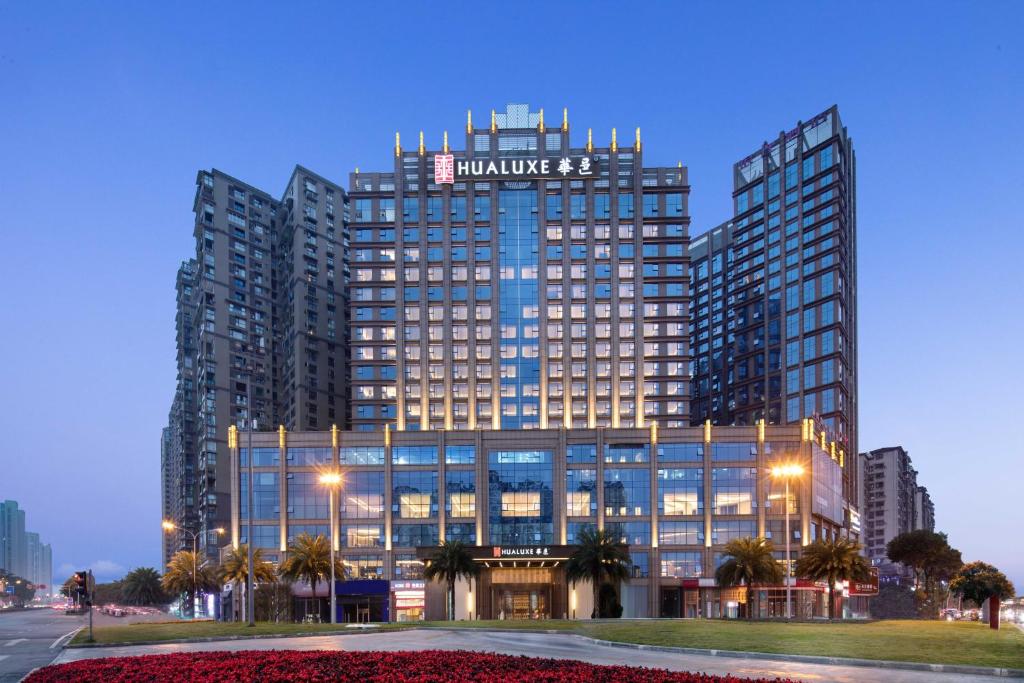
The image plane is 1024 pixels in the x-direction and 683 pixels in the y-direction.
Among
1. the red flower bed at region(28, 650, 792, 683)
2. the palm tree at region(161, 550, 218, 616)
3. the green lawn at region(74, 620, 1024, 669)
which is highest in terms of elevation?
the red flower bed at region(28, 650, 792, 683)

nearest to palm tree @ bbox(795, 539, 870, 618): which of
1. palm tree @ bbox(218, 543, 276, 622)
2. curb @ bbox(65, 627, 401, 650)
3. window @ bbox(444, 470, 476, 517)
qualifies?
window @ bbox(444, 470, 476, 517)

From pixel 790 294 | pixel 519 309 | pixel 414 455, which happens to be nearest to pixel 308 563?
pixel 414 455

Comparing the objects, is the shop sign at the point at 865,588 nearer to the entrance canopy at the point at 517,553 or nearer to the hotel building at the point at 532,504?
the hotel building at the point at 532,504

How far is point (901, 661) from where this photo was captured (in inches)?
1087

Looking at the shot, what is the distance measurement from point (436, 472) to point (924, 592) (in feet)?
306

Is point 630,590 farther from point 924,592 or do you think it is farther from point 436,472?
point 924,592

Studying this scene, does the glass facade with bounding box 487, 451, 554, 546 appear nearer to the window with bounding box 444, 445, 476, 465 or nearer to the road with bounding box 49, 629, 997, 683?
the window with bounding box 444, 445, 476, 465

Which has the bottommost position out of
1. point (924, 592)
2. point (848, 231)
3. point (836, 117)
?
point (924, 592)

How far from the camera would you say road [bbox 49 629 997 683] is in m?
25.0

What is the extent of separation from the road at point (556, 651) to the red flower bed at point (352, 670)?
5225 mm

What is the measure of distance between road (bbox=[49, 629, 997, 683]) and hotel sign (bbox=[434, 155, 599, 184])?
9433cm

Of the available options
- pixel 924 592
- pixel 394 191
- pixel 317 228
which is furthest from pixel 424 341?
pixel 924 592

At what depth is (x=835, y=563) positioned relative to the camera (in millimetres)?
77250

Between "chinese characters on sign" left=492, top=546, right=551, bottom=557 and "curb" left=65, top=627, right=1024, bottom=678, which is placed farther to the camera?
"chinese characters on sign" left=492, top=546, right=551, bottom=557
